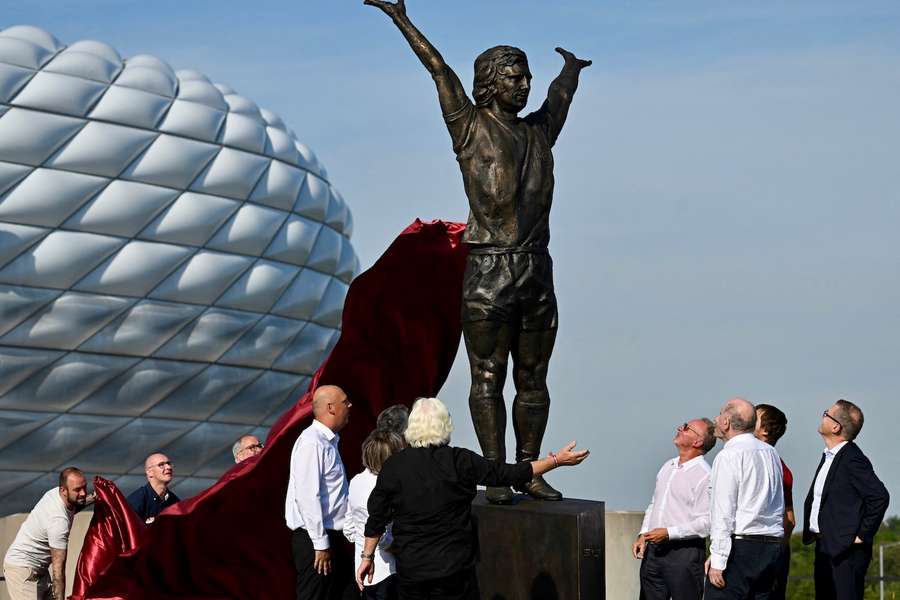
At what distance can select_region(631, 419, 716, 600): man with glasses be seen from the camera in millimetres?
6488

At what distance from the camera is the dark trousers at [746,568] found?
599 centimetres

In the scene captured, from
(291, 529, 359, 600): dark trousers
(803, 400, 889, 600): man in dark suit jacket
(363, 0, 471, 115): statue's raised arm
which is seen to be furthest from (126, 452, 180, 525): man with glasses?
(803, 400, 889, 600): man in dark suit jacket

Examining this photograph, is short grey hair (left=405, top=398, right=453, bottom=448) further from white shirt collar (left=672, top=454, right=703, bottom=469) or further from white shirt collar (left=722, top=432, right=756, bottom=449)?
white shirt collar (left=672, top=454, right=703, bottom=469)

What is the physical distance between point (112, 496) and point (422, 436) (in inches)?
108

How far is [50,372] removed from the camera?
16766 millimetres

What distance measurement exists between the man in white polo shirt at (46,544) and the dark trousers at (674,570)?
2.94 m

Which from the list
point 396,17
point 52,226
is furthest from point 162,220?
point 396,17

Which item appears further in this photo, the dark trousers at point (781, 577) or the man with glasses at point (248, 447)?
the man with glasses at point (248, 447)

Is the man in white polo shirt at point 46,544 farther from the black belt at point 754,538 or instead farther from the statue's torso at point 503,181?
the black belt at point 754,538

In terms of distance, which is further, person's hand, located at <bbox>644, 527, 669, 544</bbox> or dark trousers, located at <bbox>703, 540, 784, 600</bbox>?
person's hand, located at <bbox>644, 527, 669, 544</bbox>

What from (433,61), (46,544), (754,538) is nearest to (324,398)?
(433,61)

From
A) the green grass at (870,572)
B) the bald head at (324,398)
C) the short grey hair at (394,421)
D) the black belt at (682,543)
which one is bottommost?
the green grass at (870,572)

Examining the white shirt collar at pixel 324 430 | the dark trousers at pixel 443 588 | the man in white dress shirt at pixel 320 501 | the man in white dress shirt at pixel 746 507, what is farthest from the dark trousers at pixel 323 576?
the man in white dress shirt at pixel 746 507

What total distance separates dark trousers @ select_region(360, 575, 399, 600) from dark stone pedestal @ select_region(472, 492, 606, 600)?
37 cm
